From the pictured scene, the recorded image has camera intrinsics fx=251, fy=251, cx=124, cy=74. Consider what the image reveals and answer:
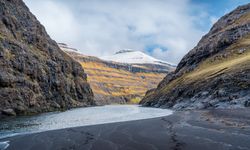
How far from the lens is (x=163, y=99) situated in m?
96.9

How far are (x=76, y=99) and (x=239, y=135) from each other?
116977 mm

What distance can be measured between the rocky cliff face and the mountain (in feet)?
137

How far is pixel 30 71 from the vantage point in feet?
295

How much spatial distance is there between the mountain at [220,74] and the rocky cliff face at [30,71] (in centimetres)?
4177

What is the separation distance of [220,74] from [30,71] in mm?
63717

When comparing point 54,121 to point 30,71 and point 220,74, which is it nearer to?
point 220,74

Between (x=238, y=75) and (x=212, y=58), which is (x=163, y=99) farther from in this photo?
(x=238, y=75)

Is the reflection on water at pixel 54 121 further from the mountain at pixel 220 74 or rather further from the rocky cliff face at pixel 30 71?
the rocky cliff face at pixel 30 71

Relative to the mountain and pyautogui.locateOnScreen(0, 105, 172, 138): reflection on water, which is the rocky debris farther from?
the mountain

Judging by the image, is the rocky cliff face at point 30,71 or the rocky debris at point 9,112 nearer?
the rocky debris at point 9,112

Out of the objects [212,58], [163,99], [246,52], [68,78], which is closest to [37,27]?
[68,78]

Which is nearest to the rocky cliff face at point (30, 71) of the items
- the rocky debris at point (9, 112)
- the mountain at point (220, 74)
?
the rocky debris at point (9, 112)

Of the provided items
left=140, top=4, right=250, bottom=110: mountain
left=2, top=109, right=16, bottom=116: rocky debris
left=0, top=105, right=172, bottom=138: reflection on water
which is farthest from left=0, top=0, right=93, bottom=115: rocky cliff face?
left=140, top=4, right=250, bottom=110: mountain

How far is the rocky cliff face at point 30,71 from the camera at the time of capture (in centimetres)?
7494
